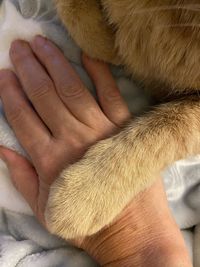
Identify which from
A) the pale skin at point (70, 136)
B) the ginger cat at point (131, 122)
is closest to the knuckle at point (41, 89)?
the pale skin at point (70, 136)

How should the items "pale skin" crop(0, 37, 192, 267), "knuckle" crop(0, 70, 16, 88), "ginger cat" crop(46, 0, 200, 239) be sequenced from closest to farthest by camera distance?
1. "ginger cat" crop(46, 0, 200, 239)
2. "pale skin" crop(0, 37, 192, 267)
3. "knuckle" crop(0, 70, 16, 88)

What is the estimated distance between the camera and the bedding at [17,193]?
3.16 feet

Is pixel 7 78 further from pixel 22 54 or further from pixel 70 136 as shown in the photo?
pixel 70 136

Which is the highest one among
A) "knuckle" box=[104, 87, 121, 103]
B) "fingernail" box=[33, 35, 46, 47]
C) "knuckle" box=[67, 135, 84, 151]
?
"fingernail" box=[33, 35, 46, 47]

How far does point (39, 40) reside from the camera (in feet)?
3.18

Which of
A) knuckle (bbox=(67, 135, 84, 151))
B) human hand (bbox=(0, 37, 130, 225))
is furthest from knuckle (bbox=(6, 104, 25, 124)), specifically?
knuckle (bbox=(67, 135, 84, 151))

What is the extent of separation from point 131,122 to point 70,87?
130 millimetres

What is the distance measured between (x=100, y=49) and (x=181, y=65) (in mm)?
182

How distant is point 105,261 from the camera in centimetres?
89

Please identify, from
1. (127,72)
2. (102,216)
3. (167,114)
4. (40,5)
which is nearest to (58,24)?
(40,5)

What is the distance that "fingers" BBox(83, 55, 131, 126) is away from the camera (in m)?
0.91

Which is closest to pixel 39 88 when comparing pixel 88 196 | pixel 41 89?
pixel 41 89

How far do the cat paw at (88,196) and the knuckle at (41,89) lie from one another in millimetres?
168

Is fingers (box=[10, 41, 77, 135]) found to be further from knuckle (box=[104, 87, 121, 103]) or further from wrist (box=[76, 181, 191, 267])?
wrist (box=[76, 181, 191, 267])
